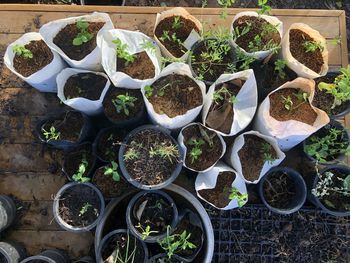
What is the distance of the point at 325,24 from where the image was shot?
219 cm

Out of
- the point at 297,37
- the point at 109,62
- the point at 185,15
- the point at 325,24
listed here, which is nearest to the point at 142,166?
the point at 109,62

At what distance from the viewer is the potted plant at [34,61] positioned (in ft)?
6.22

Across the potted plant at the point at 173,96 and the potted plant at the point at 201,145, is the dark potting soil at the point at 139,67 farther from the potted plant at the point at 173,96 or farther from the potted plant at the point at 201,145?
the potted plant at the point at 201,145

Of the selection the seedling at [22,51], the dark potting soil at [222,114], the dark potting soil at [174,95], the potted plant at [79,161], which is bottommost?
the potted plant at [79,161]

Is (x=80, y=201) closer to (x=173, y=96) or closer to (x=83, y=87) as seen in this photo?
(x=83, y=87)

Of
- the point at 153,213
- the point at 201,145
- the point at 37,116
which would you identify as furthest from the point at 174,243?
the point at 37,116

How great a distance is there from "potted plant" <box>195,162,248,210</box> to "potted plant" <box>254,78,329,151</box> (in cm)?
26

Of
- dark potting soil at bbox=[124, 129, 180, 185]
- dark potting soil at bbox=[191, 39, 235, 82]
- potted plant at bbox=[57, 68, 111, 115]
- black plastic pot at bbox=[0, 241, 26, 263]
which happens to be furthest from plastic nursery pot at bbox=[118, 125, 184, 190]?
black plastic pot at bbox=[0, 241, 26, 263]

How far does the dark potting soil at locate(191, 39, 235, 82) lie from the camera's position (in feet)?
6.38

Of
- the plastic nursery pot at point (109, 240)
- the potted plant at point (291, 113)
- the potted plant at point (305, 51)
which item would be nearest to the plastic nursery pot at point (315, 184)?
the potted plant at point (291, 113)

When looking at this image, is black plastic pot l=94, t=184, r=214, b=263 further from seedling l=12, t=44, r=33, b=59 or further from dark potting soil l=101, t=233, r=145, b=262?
seedling l=12, t=44, r=33, b=59

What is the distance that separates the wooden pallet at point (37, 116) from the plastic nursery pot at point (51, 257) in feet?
0.16

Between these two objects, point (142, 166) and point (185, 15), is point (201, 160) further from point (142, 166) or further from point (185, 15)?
point (185, 15)

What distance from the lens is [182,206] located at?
6.59 ft
